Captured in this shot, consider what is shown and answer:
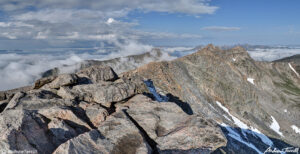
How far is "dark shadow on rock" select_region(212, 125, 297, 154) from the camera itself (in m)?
49.0

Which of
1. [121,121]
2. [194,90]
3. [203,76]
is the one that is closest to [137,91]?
[121,121]

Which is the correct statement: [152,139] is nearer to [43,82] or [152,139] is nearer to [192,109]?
[43,82]

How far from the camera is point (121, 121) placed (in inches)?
641

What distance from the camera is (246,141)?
→ 185ft

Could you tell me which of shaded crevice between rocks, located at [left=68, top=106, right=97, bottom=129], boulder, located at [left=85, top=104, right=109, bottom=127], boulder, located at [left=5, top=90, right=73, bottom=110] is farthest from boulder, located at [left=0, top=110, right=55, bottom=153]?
boulder, located at [left=5, top=90, right=73, bottom=110]

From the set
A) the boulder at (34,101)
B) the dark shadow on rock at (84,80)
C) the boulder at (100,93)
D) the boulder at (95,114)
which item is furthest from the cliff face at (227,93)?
the boulder at (95,114)

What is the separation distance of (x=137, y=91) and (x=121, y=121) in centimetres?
1169

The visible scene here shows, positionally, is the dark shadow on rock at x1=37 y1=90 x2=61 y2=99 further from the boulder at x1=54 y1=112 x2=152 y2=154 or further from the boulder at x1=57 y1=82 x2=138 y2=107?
the boulder at x1=54 y1=112 x2=152 y2=154

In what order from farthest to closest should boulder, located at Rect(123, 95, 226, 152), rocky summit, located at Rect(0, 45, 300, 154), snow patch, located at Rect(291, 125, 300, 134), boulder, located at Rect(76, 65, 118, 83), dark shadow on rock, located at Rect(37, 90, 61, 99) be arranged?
A: snow patch, located at Rect(291, 125, 300, 134)
boulder, located at Rect(76, 65, 118, 83)
dark shadow on rock, located at Rect(37, 90, 61, 99)
boulder, located at Rect(123, 95, 226, 152)
rocky summit, located at Rect(0, 45, 300, 154)

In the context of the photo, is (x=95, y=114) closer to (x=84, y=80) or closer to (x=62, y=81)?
(x=62, y=81)

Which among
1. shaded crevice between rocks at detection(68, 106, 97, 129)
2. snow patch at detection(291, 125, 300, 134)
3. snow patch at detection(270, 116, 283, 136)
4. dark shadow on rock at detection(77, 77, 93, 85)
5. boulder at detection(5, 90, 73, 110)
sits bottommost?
snow patch at detection(291, 125, 300, 134)

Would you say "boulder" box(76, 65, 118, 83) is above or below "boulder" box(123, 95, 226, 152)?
above

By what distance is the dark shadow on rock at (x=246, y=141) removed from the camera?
1930 inches

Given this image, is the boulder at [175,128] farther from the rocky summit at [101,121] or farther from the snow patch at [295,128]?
the snow patch at [295,128]
